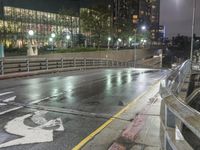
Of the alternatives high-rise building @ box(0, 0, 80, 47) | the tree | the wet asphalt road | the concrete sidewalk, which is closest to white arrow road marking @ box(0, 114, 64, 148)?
the wet asphalt road

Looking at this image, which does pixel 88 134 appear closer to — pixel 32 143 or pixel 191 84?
pixel 32 143

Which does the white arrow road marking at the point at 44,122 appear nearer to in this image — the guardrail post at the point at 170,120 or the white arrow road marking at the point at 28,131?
the white arrow road marking at the point at 28,131

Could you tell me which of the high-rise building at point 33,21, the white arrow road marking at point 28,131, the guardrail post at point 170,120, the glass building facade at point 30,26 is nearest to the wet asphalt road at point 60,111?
the white arrow road marking at point 28,131

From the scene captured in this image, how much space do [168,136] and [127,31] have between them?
88739 millimetres

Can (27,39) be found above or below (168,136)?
above

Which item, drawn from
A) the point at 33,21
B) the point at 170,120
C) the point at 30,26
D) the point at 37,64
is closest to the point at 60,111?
the point at 170,120

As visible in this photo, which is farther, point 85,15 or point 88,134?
point 85,15

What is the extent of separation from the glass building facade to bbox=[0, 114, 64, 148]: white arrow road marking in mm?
47161

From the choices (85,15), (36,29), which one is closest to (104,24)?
(85,15)

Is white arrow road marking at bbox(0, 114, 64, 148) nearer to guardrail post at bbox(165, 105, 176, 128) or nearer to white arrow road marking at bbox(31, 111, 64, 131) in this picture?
white arrow road marking at bbox(31, 111, 64, 131)

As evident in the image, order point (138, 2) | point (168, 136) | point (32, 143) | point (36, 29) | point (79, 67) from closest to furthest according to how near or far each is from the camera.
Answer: point (168, 136)
point (32, 143)
point (79, 67)
point (36, 29)
point (138, 2)

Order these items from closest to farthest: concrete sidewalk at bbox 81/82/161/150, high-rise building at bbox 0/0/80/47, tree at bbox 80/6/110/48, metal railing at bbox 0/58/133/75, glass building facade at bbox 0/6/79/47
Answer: concrete sidewalk at bbox 81/82/161/150 → metal railing at bbox 0/58/133/75 → glass building facade at bbox 0/6/79/47 → high-rise building at bbox 0/0/80/47 → tree at bbox 80/6/110/48

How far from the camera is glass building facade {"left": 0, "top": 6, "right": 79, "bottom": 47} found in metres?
56.2

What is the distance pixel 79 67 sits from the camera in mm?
28844
